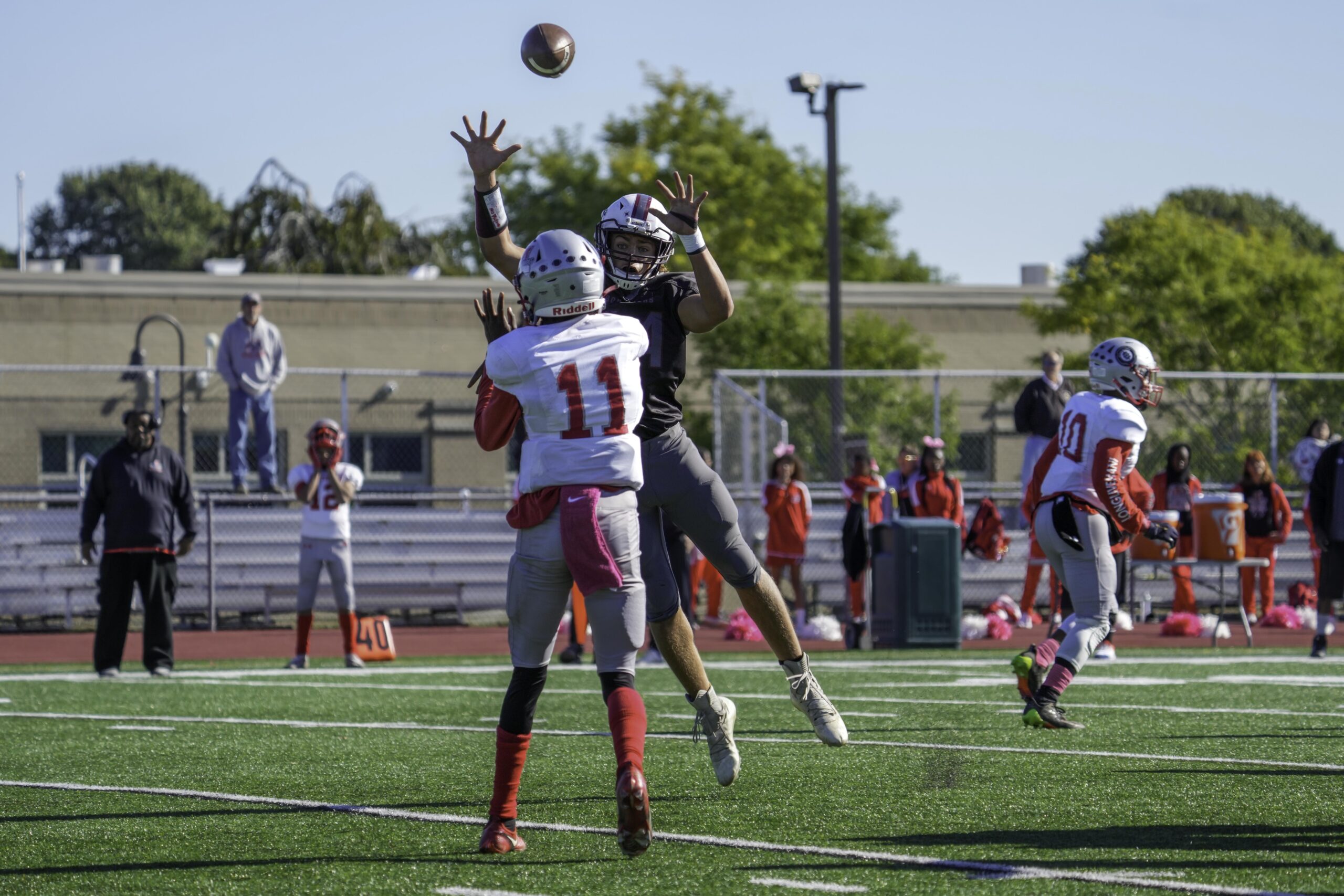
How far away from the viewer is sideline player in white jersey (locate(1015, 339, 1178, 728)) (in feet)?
26.7

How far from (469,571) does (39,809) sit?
13.0 meters

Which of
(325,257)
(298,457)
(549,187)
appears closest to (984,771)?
(298,457)

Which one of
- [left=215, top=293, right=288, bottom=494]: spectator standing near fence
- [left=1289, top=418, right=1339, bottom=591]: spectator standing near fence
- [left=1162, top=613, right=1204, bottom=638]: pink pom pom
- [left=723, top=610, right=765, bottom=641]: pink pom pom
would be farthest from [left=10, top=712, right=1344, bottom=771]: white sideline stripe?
[left=1289, top=418, right=1339, bottom=591]: spectator standing near fence

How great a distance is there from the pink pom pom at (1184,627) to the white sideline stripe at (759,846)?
1179 cm

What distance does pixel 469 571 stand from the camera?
63.0ft

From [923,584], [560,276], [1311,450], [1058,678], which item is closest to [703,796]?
[560,276]

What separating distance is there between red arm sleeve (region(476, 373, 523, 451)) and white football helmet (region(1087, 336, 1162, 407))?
4.04 m

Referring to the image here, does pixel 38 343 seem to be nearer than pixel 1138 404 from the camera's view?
No

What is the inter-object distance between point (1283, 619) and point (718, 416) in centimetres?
616

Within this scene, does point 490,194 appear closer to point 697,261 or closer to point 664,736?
point 697,261

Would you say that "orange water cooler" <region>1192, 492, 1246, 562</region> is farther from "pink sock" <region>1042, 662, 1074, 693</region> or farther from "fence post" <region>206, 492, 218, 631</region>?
"fence post" <region>206, 492, 218, 631</region>

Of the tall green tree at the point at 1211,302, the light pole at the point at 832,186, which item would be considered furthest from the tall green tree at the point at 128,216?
the light pole at the point at 832,186

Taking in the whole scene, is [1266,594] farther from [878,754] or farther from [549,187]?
[549,187]

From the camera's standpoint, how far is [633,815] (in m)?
4.76
